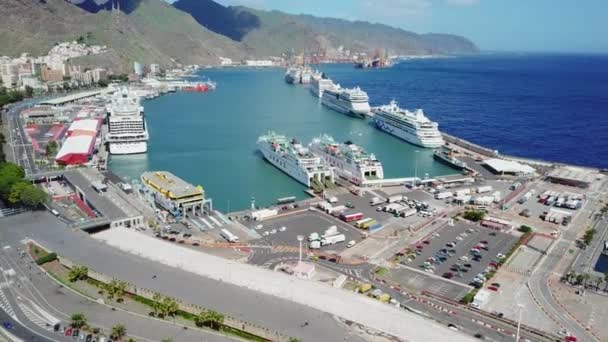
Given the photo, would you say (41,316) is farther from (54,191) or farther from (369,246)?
(54,191)

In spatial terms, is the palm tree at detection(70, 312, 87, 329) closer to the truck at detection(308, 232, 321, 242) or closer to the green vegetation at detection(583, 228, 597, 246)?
the truck at detection(308, 232, 321, 242)

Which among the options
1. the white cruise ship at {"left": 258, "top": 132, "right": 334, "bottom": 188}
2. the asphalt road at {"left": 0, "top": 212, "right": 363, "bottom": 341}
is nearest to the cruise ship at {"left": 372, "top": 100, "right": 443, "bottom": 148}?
the white cruise ship at {"left": 258, "top": 132, "right": 334, "bottom": 188}

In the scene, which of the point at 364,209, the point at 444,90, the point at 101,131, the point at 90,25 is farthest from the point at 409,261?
the point at 90,25

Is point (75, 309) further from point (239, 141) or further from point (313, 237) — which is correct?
point (239, 141)

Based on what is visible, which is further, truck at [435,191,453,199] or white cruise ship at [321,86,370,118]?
white cruise ship at [321,86,370,118]

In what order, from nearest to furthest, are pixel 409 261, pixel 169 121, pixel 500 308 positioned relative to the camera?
pixel 500 308
pixel 409 261
pixel 169 121

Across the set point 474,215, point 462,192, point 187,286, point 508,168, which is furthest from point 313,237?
point 508,168
